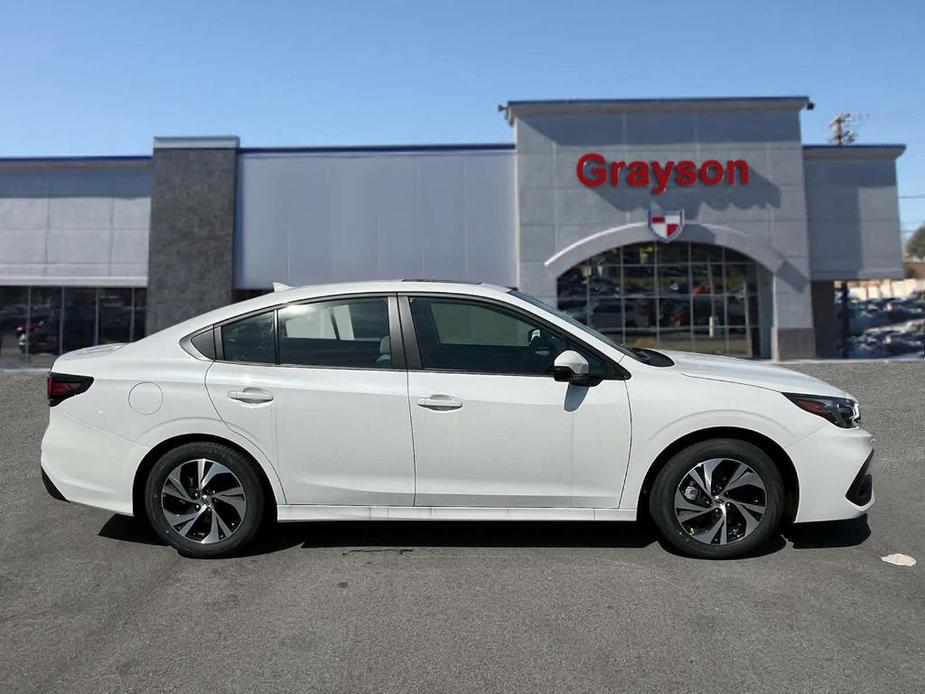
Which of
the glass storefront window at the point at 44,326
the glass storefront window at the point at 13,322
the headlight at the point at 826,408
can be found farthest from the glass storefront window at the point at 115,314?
the headlight at the point at 826,408

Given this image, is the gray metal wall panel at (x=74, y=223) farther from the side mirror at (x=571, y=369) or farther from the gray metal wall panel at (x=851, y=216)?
the side mirror at (x=571, y=369)

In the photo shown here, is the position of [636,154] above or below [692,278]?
above

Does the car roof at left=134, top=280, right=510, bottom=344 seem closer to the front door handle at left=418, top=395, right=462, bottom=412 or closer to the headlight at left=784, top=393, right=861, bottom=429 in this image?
the front door handle at left=418, top=395, right=462, bottom=412

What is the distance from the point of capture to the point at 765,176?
1917 cm

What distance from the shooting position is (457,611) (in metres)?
3.70

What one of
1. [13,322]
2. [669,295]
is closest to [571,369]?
[669,295]

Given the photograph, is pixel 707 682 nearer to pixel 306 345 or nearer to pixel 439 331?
pixel 439 331

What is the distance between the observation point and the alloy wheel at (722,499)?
4277mm

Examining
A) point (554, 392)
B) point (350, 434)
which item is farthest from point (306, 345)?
point (554, 392)

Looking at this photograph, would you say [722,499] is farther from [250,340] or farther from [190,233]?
[190,233]

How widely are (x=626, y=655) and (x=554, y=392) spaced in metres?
1.52

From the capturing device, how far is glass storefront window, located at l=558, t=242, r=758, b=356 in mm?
19562

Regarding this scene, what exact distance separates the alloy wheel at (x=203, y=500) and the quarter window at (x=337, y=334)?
79 cm

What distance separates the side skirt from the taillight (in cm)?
140
